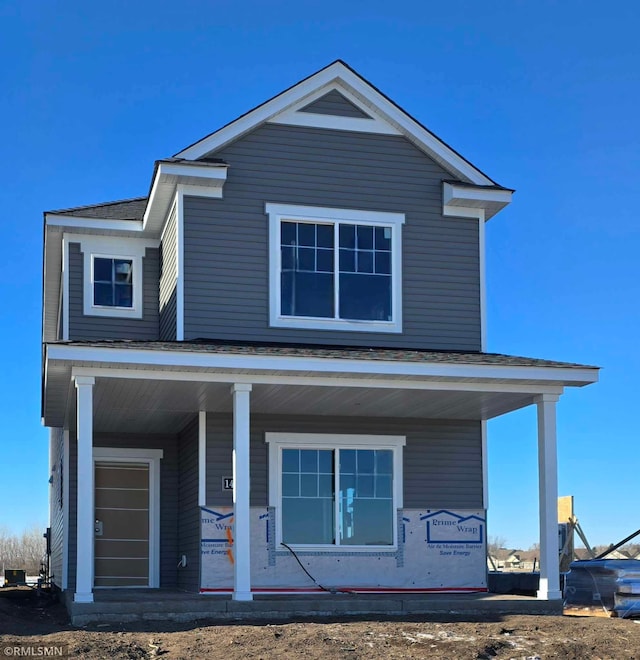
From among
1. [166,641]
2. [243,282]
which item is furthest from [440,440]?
[166,641]

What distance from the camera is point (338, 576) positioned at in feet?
50.1

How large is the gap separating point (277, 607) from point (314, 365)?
115 inches

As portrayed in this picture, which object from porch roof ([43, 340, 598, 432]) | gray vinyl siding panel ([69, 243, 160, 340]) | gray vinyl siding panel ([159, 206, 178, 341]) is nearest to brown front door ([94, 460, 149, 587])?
gray vinyl siding panel ([69, 243, 160, 340])

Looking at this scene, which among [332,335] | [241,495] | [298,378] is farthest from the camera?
[332,335]

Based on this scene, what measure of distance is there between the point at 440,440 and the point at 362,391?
262 centimetres

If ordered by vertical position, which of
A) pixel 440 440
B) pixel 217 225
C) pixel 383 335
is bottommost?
pixel 440 440

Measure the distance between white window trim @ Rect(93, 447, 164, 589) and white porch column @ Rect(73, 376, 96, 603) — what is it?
→ 16.2 feet

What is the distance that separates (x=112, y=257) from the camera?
17.5 metres

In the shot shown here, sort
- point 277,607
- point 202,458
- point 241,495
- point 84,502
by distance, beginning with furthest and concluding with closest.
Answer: point 202,458
point 241,495
point 277,607
point 84,502

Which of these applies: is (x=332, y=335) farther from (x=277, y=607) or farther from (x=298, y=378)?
(x=277, y=607)

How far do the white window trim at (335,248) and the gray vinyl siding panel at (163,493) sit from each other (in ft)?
12.5

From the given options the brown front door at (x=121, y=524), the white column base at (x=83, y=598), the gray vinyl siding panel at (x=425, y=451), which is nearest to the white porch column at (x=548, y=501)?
the gray vinyl siding panel at (x=425, y=451)

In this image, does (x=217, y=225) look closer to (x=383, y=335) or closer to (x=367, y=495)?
(x=383, y=335)

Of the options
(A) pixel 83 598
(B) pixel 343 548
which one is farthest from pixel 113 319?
(A) pixel 83 598
